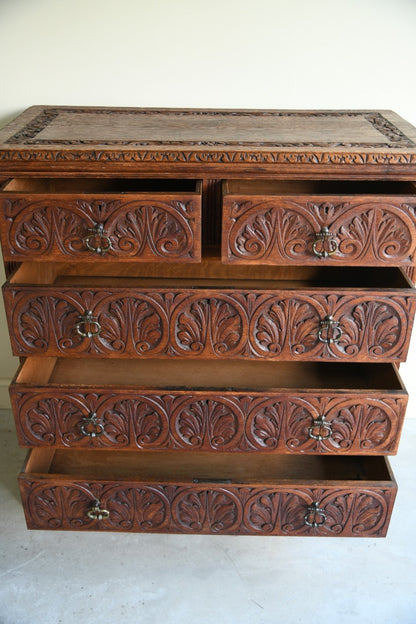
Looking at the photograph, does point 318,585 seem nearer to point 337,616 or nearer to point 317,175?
point 337,616

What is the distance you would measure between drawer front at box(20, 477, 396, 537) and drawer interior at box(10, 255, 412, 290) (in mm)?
533

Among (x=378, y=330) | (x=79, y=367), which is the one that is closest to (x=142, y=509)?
(x=79, y=367)

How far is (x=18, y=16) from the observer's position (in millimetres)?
1649

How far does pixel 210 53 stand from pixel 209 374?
0.87 m

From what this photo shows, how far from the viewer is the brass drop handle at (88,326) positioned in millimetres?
1429

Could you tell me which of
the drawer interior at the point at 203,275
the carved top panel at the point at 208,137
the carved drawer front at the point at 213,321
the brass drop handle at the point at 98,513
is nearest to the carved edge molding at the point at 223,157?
the carved top panel at the point at 208,137

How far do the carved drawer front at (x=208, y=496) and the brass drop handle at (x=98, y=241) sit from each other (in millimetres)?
592

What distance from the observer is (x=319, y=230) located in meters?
1.35

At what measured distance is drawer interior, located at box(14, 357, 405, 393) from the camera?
1645 mm

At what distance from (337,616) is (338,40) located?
4.78ft

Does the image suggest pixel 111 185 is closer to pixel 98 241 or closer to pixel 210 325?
pixel 98 241

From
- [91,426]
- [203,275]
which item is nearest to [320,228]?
[203,275]

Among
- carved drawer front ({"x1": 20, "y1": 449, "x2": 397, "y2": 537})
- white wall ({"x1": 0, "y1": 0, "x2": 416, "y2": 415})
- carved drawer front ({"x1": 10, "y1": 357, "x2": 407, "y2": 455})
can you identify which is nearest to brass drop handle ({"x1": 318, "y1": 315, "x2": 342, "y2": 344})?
carved drawer front ({"x1": 10, "y1": 357, "x2": 407, "y2": 455})

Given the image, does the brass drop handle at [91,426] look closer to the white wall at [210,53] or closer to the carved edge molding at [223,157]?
the carved edge molding at [223,157]
